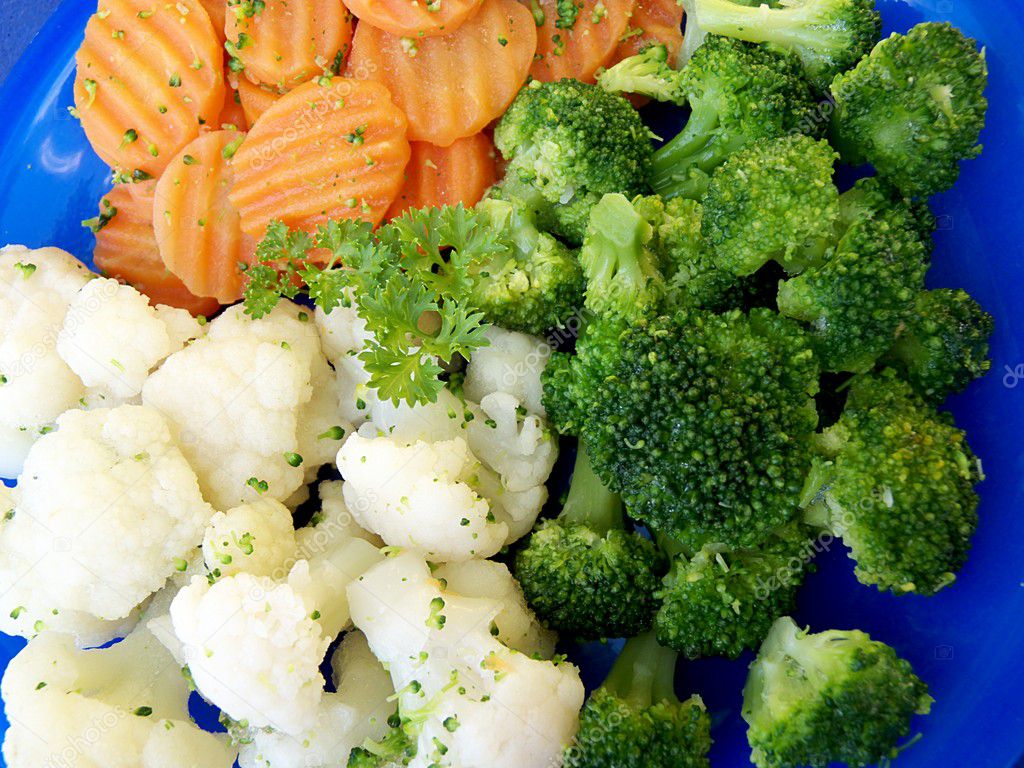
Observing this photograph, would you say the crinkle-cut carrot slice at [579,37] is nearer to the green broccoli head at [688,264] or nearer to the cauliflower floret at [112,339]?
the green broccoli head at [688,264]

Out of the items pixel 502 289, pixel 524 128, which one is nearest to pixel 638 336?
pixel 502 289

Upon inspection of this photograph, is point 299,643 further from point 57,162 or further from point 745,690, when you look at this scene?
point 57,162

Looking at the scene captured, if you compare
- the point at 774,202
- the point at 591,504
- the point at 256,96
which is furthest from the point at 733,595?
the point at 256,96

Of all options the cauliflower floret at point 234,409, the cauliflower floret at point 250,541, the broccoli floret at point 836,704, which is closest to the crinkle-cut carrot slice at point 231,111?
the cauliflower floret at point 234,409

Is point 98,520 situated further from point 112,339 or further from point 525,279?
point 525,279

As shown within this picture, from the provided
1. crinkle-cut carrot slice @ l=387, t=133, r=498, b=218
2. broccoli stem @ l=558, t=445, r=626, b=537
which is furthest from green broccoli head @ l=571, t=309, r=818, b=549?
crinkle-cut carrot slice @ l=387, t=133, r=498, b=218
